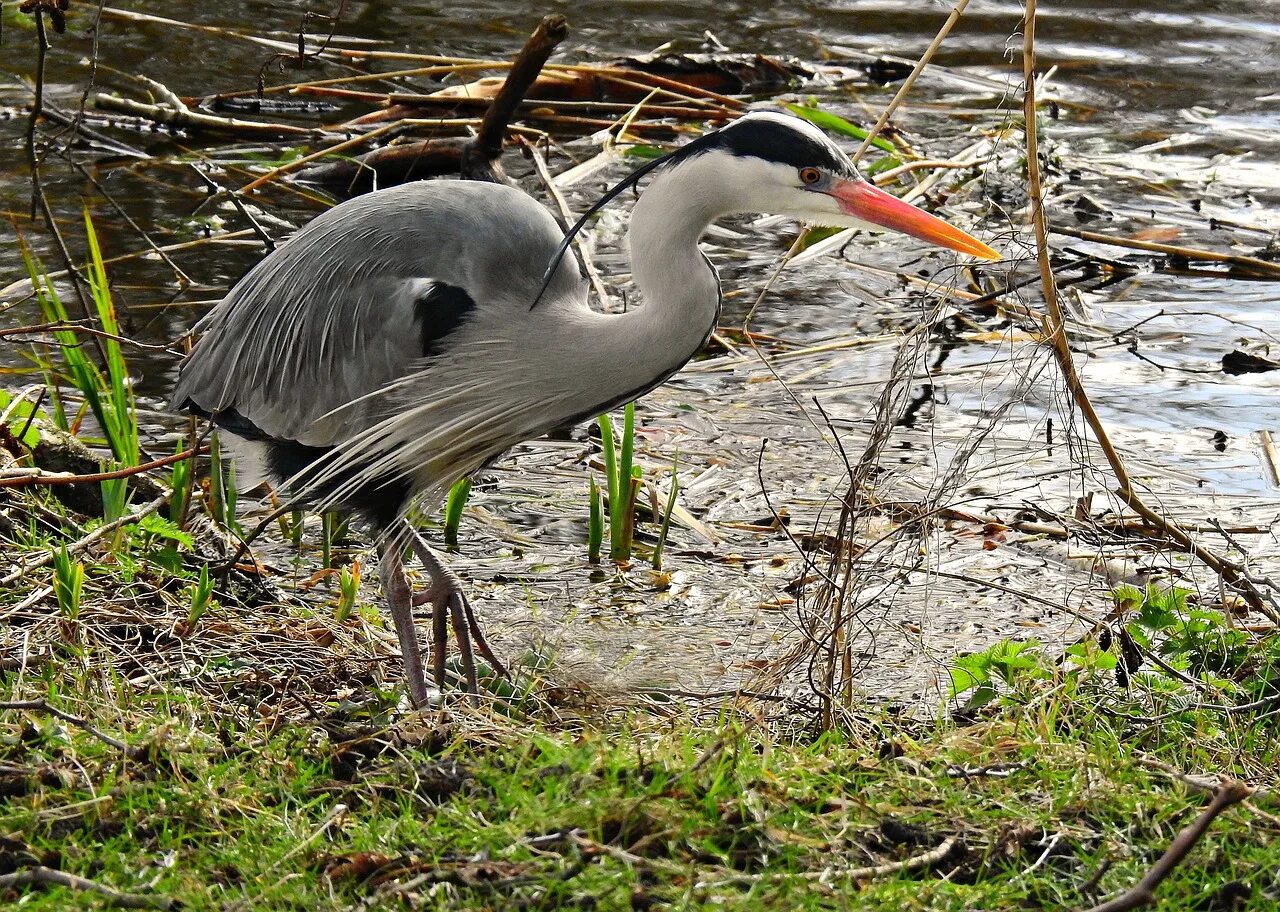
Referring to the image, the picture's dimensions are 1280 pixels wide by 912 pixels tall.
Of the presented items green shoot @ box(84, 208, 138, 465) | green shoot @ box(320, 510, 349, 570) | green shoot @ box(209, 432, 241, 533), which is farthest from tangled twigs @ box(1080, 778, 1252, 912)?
green shoot @ box(84, 208, 138, 465)

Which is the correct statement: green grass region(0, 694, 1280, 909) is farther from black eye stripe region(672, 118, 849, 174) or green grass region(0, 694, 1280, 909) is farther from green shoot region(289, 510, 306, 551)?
green shoot region(289, 510, 306, 551)

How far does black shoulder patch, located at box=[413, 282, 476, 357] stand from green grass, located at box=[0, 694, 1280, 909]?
105 cm

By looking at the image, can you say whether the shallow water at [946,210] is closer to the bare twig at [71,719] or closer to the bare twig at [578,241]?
the bare twig at [578,241]

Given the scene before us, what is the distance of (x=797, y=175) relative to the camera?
11.8 ft

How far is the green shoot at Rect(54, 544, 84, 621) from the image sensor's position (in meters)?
3.69

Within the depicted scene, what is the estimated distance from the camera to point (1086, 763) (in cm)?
317

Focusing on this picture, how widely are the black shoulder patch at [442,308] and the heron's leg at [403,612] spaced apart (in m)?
0.59

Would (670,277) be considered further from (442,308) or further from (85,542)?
(85,542)

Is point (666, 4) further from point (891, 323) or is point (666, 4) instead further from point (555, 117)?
point (891, 323)

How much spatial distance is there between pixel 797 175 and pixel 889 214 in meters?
0.23

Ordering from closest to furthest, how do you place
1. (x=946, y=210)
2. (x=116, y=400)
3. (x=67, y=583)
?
(x=67, y=583)
(x=116, y=400)
(x=946, y=210)

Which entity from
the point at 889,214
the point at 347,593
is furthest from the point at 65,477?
the point at 889,214

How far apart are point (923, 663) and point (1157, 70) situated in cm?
678

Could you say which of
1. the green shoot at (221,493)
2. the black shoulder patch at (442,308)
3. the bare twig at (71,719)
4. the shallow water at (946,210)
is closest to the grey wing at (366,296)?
the black shoulder patch at (442,308)
